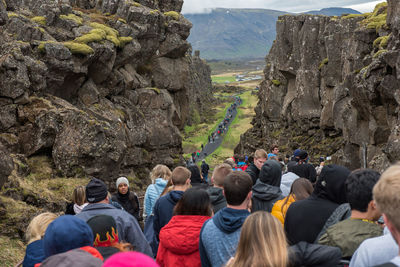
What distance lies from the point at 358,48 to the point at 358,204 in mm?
30320

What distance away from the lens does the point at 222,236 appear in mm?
5441

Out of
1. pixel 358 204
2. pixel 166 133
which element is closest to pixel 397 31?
pixel 166 133

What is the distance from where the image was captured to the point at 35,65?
21047mm

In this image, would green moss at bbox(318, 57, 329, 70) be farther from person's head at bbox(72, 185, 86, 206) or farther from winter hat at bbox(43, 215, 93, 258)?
winter hat at bbox(43, 215, 93, 258)

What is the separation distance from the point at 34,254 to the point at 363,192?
4.36 metres

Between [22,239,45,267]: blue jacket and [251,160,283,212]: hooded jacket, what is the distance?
3.56m

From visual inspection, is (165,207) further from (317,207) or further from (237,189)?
(317,207)

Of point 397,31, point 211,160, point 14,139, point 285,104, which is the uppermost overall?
point 397,31

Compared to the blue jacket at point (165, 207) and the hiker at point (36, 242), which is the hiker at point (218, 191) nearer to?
the blue jacket at point (165, 207)

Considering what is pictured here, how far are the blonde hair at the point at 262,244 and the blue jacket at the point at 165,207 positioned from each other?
336cm

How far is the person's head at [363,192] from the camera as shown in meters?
4.88

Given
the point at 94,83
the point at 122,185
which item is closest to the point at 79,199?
the point at 122,185

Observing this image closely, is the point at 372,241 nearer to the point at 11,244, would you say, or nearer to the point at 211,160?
the point at 11,244

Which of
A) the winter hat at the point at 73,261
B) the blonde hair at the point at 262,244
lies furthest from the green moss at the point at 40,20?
the blonde hair at the point at 262,244
